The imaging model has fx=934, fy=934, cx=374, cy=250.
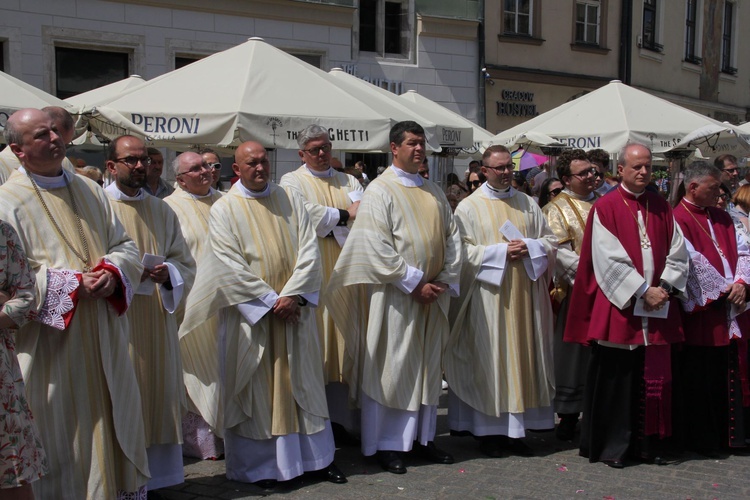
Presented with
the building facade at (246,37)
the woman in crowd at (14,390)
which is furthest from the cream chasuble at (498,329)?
the building facade at (246,37)

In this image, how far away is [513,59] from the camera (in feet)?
69.4

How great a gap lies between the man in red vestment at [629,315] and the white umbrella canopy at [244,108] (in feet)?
7.44

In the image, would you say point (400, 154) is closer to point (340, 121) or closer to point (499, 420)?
point (340, 121)

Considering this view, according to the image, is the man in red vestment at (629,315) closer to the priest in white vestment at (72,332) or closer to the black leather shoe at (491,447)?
the black leather shoe at (491,447)

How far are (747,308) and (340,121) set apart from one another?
342 cm

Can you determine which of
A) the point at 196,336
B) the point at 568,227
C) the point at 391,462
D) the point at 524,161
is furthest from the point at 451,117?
the point at 391,462

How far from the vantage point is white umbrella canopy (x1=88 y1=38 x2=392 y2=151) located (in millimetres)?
7176

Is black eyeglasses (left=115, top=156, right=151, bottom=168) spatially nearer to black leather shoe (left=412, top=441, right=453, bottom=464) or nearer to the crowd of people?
the crowd of people

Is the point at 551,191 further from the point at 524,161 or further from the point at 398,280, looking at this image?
the point at 524,161

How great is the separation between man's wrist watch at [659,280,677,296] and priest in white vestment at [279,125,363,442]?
2218 mm

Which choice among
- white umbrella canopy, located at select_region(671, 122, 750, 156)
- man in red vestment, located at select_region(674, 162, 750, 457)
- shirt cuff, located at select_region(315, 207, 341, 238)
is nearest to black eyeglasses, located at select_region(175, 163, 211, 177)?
shirt cuff, located at select_region(315, 207, 341, 238)

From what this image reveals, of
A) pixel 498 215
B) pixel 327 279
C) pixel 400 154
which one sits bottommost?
pixel 327 279

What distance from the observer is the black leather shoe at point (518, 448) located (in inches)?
259

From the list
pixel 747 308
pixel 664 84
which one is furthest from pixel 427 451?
pixel 664 84
